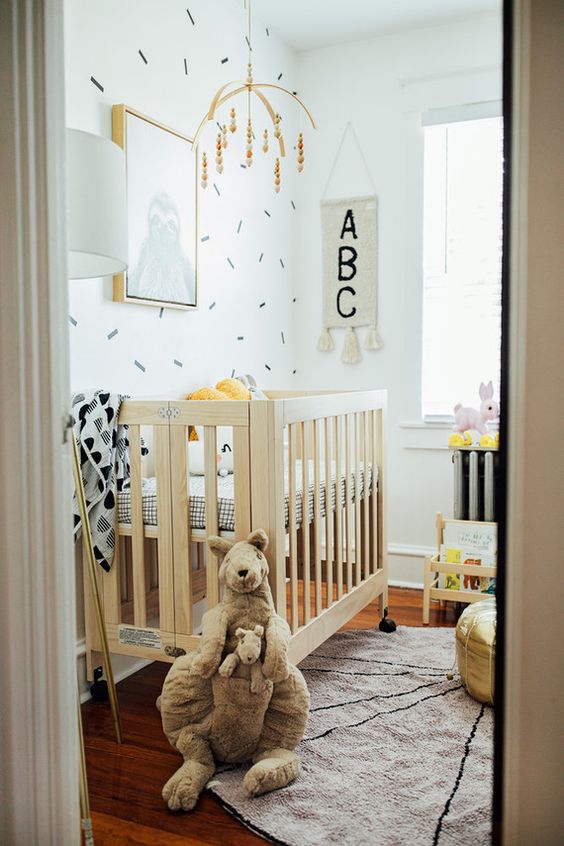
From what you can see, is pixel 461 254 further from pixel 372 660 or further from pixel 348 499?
pixel 372 660

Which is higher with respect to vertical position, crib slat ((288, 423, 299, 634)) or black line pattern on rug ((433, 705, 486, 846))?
crib slat ((288, 423, 299, 634))

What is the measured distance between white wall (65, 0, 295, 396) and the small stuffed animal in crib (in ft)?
3.06

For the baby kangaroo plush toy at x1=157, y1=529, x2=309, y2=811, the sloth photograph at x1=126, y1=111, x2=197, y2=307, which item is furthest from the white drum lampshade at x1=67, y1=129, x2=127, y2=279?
the baby kangaroo plush toy at x1=157, y1=529, x2=309, y2=811

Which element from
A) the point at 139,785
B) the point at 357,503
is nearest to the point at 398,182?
the point at 357,503

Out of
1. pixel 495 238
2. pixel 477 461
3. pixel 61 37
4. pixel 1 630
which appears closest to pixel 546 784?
pixel 1 630

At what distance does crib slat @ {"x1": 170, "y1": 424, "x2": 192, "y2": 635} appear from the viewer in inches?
81.0

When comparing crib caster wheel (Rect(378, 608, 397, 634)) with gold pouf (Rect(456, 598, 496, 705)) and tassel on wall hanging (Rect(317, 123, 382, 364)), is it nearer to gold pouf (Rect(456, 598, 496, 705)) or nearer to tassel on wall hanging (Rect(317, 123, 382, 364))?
gold pouf (Rect(456, 598, 496, 705))

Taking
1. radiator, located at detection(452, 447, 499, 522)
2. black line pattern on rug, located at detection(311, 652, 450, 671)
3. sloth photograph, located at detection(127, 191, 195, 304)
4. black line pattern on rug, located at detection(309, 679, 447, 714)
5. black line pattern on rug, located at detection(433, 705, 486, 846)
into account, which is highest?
sloth photograph, located at detection(127, 191, 195, 304)

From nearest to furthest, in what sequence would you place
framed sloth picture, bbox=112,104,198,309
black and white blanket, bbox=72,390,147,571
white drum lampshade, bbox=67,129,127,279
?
white drum lampshade, bbox=67,129,127,279 → black and white blanket, bbox=72,390,147,571 → framed sloth picture, bbox=112,104,198,309

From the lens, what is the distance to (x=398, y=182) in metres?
3.59

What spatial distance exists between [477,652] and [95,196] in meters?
1.59

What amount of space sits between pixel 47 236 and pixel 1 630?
0.62m

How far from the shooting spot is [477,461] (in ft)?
10.4

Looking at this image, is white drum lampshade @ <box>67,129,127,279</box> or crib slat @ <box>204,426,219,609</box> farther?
crib slat @ <box>204,426,219,609</box>
